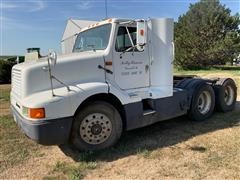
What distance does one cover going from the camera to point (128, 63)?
5.73m

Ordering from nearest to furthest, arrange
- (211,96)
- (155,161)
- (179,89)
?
(155,161)
(179,89)
(211,96)

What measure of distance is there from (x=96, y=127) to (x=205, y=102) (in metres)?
3.59

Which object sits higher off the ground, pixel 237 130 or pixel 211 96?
pixel 211 96

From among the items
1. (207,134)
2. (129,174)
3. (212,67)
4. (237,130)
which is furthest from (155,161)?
(212,67)

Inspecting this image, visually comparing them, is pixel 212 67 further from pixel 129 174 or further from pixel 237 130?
pixel 129 174

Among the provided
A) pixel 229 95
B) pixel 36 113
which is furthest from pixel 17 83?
pixel 229 95

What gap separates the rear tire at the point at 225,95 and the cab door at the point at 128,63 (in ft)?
9.54

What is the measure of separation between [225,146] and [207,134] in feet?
2.64

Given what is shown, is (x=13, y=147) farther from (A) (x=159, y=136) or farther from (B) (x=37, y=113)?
(A) (x=159, y=136)

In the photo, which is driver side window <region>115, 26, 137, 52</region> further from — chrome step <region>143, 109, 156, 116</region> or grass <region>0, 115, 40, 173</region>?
grass <region>0, 115, 40, 173</region>

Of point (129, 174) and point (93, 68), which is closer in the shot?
point (129, 174)

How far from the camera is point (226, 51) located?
2689cm

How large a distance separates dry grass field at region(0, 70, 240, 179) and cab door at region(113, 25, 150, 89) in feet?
3.83

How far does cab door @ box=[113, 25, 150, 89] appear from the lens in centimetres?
559
